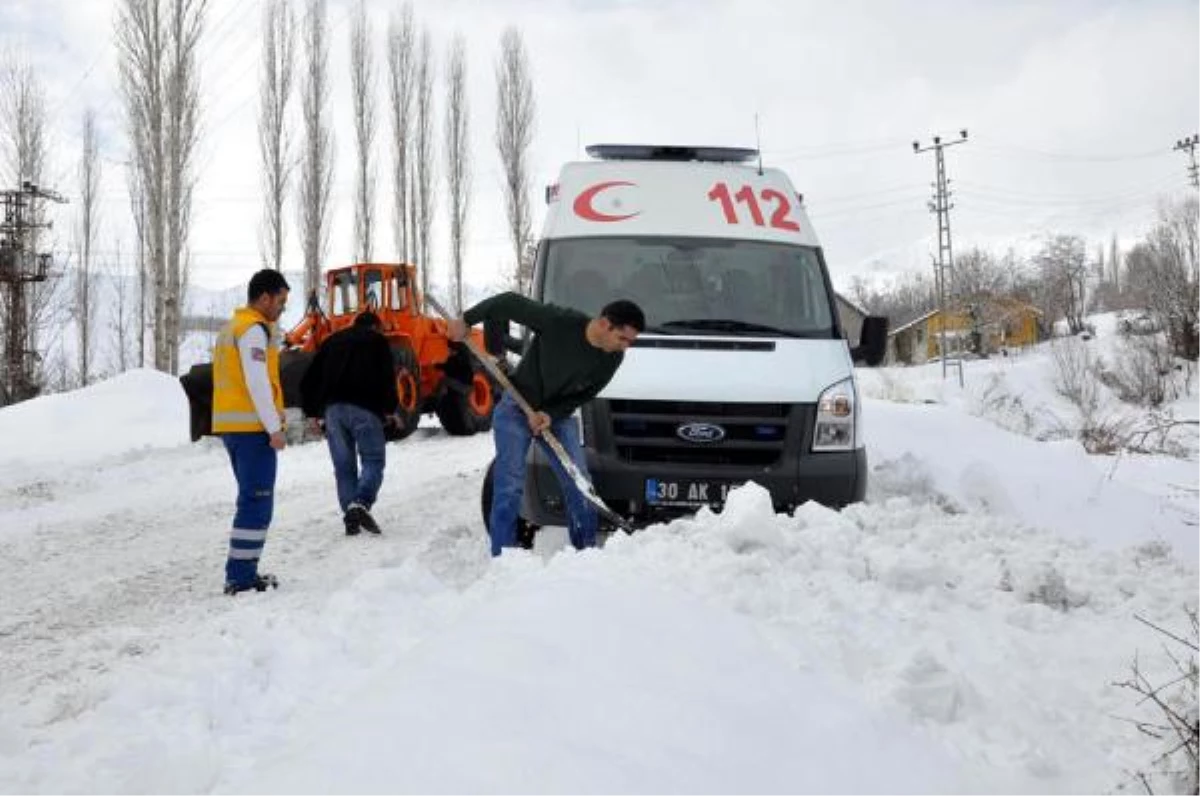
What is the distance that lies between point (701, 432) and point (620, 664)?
2.61 meters

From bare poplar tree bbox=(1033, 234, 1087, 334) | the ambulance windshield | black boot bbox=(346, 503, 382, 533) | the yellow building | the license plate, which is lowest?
black boot bbox=(346, 503, 382, 533)

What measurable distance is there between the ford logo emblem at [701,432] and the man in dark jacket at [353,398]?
2970mm

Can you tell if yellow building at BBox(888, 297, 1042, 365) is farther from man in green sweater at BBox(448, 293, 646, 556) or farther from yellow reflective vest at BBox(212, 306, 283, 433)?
yellow reflective vest at BBox(212, 306, 283, 433)

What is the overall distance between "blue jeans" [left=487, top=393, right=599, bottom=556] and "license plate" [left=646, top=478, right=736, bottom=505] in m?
0.36

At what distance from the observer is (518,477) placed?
5.19 metres

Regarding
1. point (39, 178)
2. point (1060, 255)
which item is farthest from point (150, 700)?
point (1060, 255)

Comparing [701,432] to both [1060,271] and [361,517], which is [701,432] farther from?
[1060,271]

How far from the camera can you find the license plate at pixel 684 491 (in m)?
5.20

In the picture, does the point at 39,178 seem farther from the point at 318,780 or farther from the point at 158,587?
the point at 318,780

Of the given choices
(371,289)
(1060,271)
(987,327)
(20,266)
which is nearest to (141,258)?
(20,266)

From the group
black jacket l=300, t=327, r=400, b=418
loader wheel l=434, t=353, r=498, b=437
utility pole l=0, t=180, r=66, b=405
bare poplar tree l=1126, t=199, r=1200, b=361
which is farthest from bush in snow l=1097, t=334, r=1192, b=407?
utility pole l=0, t=180, r=66, b=405

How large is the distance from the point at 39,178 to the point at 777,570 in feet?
114

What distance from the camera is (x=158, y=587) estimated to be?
5.56 meters

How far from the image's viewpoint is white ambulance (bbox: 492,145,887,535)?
5223 millimetres
